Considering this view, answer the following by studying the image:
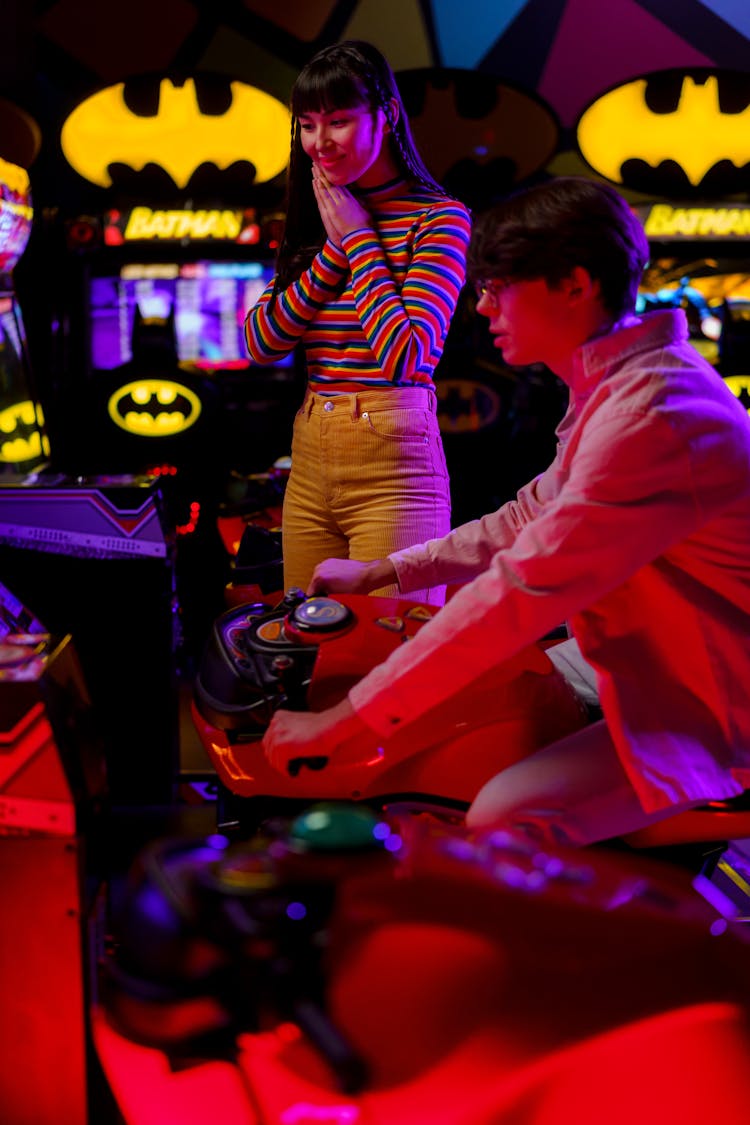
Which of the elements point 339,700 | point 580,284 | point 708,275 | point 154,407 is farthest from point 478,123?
point 339,700

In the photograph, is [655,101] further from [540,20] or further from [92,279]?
[92,279]

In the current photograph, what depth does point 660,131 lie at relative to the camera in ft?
15.4

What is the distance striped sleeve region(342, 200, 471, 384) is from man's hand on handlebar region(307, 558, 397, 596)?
44 centimetres

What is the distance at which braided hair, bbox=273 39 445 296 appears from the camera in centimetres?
178

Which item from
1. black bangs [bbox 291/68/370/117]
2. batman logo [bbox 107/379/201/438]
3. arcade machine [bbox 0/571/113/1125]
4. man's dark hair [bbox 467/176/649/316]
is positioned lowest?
batman logo [bbox 107/379/201/438]

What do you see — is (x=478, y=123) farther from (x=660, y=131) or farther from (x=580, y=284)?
(x=580, y=284)

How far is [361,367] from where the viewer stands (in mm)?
1938

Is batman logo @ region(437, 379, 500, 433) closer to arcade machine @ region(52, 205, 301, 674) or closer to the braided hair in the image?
arcade machine @ region(52, 205, 301, 674)

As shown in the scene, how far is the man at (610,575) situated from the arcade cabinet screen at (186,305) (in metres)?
3.76

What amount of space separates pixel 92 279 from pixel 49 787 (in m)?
3.99

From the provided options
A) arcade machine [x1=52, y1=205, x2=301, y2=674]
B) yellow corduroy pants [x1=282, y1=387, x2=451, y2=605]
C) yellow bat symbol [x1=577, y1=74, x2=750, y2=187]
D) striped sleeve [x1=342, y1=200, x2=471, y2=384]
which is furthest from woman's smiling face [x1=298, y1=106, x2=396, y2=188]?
yellow bat symbol [x1=577, y1=74, x2=750, y2=187]

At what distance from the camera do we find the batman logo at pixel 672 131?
15.2 ft

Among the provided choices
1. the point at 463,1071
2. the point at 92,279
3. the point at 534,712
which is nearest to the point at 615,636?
the point at 534,712

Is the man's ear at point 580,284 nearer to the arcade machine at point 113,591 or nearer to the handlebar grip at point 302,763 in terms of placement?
the handlebar grip at point 302,763
